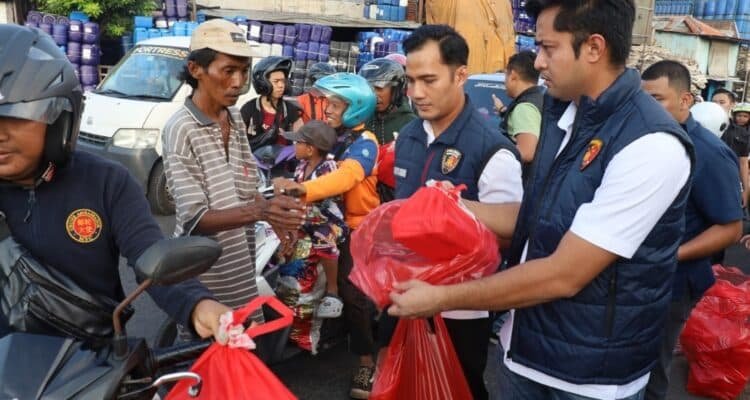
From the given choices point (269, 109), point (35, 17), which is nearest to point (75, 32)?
point (35, 17)

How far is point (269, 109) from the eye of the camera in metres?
6.29

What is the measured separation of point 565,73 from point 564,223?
16.9 inches

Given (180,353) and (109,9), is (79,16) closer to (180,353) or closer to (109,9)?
(109,9)

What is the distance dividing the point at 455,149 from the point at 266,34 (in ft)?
46.7

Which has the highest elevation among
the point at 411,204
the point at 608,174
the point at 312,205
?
the point at 608,174

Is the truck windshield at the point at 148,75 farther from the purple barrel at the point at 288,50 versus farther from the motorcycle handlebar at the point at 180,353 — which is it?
the purple barrel at the point at 288,50

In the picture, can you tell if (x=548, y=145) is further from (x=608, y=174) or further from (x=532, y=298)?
(x=532, y=298)

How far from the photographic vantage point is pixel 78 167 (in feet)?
5.64

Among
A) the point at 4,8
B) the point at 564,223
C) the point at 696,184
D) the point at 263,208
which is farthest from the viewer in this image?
the point at 4,8

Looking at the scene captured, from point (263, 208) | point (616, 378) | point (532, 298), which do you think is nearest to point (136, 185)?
point (263, 208)

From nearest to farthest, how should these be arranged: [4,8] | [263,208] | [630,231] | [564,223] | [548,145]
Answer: [630,231], [564,223], [548,145], [263,208], [4,8]

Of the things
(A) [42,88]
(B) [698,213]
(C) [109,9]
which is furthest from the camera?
(C) [109,9]

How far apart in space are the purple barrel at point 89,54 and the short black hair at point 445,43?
12891 mm

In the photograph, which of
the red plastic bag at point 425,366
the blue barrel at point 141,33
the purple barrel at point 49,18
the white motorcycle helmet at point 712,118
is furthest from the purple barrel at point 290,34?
the red plastic bag at point 425,366
